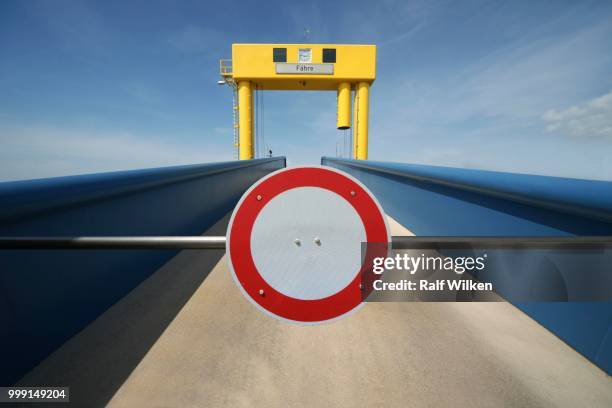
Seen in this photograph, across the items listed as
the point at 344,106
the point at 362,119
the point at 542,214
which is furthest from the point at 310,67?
the point at 542,214

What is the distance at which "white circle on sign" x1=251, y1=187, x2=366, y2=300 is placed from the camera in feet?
2.51

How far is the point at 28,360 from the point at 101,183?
81 cm

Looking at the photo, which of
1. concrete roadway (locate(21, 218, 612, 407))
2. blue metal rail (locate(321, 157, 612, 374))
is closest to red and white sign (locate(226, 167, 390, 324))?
concrete roadway (locate(21, 218, 612, 407))

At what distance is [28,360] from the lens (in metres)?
1.09

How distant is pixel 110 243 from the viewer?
80 centimetres

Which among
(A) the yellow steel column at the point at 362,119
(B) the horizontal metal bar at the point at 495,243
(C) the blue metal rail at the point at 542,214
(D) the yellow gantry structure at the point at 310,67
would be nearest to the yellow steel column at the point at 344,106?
(D) the yellow gantry structure at the point at 310,67

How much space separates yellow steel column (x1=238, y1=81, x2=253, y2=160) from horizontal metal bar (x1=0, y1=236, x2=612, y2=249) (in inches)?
438

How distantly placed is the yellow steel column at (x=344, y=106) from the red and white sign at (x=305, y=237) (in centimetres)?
1069

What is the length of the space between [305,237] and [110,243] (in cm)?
60

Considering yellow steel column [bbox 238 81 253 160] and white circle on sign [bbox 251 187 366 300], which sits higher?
yellow steel column [bbox 238 81 253 160]

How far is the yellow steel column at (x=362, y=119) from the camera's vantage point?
1084 centimetres

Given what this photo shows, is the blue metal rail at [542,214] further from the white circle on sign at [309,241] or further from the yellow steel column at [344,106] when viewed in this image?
the yellow steel column at [344,106]

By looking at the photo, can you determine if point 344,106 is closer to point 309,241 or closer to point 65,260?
point 65,260

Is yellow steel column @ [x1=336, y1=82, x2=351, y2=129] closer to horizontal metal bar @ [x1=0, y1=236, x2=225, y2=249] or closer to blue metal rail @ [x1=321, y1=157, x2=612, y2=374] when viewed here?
blue metal rail @ [x1=321, y1=157, x2=612, y2=374]
